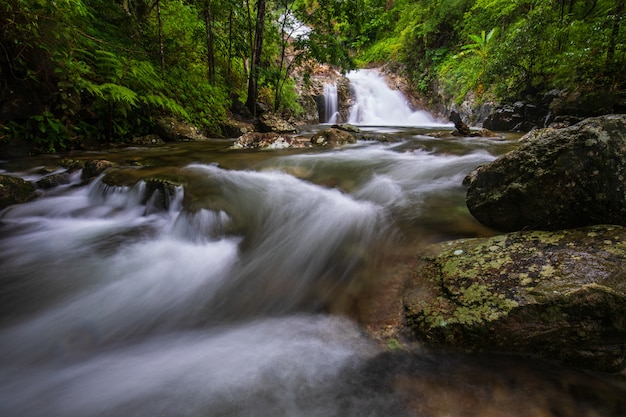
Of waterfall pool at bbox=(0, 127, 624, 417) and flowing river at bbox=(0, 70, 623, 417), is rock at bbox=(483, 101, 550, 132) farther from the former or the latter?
waterfall pool at bbox=(0, 127, 624, 417)

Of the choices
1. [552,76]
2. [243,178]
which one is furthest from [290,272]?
[552,76]

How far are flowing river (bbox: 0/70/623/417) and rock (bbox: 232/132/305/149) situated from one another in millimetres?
2011

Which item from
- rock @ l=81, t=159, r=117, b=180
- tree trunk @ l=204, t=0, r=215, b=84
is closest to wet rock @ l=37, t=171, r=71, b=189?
rock @ l=81, t=159, r=117, b=180

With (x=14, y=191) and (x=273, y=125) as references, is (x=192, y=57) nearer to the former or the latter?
(x=273, y=125)

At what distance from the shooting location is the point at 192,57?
8602mm

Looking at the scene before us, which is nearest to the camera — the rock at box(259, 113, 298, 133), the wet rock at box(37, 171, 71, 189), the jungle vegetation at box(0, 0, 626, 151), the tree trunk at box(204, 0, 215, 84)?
the wet rock at box(37, 171, 71, 189)

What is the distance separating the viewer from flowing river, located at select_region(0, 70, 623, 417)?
1.43 meters

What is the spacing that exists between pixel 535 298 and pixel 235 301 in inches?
76.4

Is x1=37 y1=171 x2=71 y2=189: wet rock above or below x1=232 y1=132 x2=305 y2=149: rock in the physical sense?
below

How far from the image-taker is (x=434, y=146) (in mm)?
6129

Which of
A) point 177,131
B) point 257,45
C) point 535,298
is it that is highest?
point 257,45

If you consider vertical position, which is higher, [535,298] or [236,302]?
[535,298]

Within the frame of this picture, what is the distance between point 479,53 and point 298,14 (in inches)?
325

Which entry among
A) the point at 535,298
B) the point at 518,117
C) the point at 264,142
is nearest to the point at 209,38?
the point at 264,142
